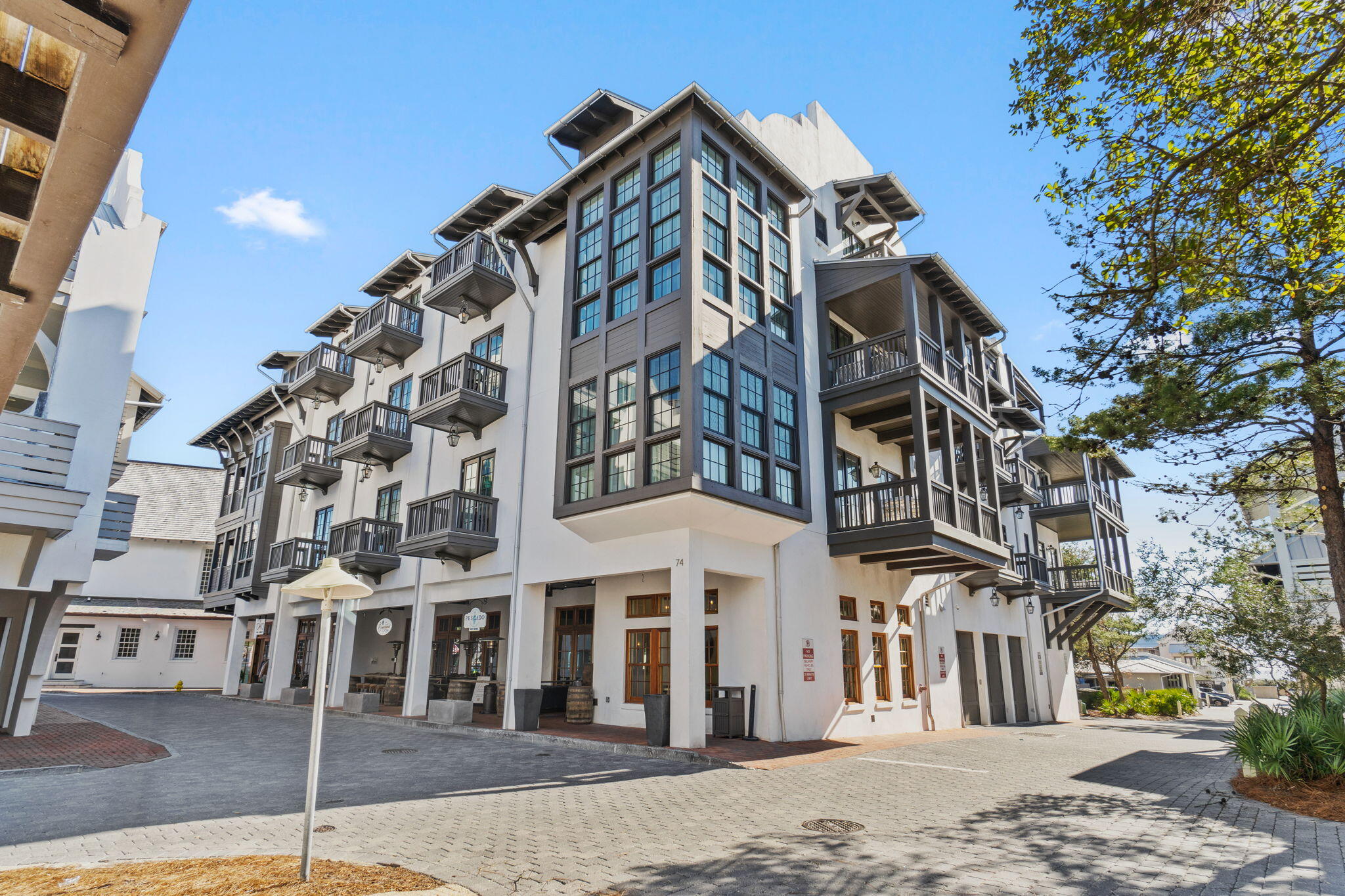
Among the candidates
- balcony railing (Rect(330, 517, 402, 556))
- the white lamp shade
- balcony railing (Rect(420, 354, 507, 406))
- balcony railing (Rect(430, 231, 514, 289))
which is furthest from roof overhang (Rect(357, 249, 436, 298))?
the white lamp shade

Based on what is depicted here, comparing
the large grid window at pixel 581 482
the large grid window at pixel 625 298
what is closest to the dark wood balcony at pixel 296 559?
the large grid window at pixel 581 482

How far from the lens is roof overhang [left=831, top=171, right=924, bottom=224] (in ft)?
67.9

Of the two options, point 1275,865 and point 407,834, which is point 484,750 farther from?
point 1275,865

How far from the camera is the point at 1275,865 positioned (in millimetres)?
6355

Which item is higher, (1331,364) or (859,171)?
(859,171)

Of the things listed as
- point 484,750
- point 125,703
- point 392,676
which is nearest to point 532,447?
point 484,750

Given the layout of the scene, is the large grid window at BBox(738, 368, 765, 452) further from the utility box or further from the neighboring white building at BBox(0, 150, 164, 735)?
→ the neighboring white building at BBox(0, 150, 164, 735)

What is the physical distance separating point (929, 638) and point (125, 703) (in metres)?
27.5

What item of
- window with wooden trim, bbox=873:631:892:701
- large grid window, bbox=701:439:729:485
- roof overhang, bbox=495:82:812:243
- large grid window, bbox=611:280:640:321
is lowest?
window with wooden trim, bbox=873:631:892:701

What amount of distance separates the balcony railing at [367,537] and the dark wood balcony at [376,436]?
7.41 ft

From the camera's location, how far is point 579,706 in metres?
17.3

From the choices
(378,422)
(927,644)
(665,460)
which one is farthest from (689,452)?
(378,422)

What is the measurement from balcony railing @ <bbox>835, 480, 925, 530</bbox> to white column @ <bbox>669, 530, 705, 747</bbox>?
15.8 feet

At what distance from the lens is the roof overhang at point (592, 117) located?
18188mm
